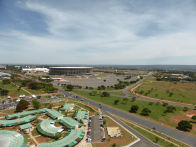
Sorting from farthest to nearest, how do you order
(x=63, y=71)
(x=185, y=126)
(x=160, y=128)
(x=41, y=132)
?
1. (x=63, y=71)
2. (x=160, y=128)
3. (x=185, y=126)
4. (x=41, y=132)

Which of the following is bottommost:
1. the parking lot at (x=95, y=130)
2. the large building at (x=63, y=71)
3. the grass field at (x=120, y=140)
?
the grass field at (x=120, y=140)

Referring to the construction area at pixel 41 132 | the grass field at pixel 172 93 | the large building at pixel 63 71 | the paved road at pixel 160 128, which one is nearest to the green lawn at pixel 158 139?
the paved road at pixel 160 128

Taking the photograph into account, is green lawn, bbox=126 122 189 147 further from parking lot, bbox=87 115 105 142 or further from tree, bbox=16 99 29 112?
tree, bbox=16 99 29 112

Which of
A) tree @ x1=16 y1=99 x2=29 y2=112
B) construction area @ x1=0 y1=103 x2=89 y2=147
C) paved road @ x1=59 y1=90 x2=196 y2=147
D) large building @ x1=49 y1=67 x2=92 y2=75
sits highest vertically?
large building @ x1=49 y1=67 x2=92 y2=75

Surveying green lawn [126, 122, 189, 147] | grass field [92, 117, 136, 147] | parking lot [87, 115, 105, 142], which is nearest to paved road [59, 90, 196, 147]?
green lawn [126, 122, 189, 147]

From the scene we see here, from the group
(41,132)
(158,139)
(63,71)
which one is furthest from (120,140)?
(63,71)

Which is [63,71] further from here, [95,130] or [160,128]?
[160,128]

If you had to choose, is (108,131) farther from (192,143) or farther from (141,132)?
(192,143)

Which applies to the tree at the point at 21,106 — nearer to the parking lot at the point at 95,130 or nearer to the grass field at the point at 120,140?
the parking lot at the point at 95,130

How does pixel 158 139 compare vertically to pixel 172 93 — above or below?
below

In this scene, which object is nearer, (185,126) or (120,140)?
(120,140)

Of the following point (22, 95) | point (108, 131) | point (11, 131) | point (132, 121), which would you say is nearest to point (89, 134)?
point (108, 131)
